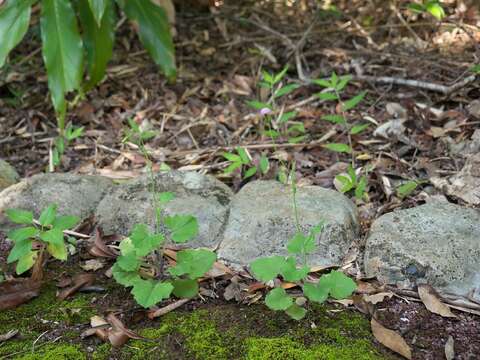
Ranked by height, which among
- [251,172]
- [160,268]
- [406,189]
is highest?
[160,268]

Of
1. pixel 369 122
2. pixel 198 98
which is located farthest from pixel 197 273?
pixel 198 98

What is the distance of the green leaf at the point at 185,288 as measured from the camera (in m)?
1.53

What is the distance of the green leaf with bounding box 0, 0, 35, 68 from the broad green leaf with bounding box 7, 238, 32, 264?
99cm

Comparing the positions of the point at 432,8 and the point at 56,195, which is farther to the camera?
the point at 432,8

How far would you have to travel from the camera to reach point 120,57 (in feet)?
10.7

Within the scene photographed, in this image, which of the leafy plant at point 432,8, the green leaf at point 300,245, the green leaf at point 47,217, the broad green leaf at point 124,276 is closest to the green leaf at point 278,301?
the green leaf at point 300,245

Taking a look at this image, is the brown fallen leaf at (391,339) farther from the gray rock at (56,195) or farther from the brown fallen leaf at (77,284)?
the gray rock at (56,195)

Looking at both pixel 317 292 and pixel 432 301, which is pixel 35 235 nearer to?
pixel 317 292

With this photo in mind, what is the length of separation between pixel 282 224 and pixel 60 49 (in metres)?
1.21

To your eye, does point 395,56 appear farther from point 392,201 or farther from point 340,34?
point 392,201

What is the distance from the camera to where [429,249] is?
163 cm

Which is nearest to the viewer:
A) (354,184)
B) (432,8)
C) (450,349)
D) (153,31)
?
(450,349)

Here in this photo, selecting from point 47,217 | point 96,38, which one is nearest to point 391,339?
point 47,217

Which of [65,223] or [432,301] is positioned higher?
[65,223]
